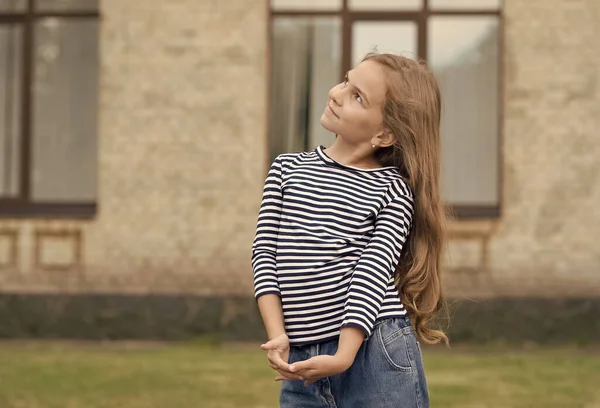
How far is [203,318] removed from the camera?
468 inches

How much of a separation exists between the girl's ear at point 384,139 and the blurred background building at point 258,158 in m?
8.43

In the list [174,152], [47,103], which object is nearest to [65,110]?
[47,103]

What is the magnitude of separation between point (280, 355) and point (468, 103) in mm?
9437

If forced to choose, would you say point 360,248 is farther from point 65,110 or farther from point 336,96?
point 65,110

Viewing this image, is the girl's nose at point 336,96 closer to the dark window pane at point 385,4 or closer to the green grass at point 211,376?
the green grass at point 211,376

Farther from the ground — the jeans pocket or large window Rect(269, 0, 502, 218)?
large window Rect(269, 0, 502, 218)

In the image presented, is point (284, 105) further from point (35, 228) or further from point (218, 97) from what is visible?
point (35, 228)

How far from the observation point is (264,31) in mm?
12062

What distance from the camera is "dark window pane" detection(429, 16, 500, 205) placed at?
12219 mm

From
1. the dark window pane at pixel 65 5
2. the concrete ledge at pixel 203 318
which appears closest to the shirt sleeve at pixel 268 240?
the concrete ledge at pixel 203 318

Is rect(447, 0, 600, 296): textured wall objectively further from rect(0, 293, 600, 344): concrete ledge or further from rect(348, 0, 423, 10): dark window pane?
rect(348, 0, 423, 10): dark window pane

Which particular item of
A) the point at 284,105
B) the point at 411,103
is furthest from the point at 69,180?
the point at 411,103

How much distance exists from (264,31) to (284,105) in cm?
80

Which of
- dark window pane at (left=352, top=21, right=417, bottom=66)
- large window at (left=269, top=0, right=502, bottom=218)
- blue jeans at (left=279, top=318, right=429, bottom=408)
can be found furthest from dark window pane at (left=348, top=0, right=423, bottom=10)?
blue jeans at (left=279, top=318, right=429, bottom=408)
